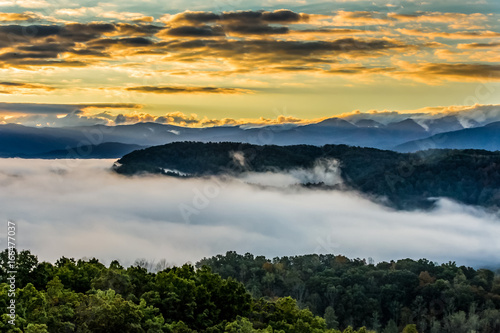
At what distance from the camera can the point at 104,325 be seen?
127 feet

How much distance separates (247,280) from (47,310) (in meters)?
80.2

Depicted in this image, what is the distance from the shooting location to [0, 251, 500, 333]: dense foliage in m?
39.3

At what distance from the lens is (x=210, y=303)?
1932 inches

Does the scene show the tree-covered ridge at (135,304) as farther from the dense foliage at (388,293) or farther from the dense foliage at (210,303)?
the dense foliage at (388,293)

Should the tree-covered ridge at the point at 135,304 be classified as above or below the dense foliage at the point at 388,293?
above

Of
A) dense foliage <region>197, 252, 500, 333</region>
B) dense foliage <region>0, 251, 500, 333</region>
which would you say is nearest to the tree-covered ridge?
dense foliage <region>0, 251, 500, 333</region>

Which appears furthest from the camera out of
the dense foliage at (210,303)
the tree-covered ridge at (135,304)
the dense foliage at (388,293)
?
the dense foliage at (388,293)

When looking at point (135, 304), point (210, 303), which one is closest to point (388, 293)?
point (210, 303)

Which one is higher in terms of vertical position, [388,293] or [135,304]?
[135,304]

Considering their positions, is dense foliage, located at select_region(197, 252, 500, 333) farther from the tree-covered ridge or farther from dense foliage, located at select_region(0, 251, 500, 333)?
the tree-covered ridge

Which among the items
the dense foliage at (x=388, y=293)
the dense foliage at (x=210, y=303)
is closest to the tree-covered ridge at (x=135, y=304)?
the dense foliage at (x=210, y=303)

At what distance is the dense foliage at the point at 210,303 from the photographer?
39.3 meters

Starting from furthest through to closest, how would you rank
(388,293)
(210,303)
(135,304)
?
(388,293) → (210,303) → (135,304)

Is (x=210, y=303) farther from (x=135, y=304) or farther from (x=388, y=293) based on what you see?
(x=388, y=293)
